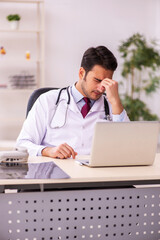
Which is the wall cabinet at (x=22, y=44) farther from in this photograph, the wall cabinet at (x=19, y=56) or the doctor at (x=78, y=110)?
the doctor at (x=78, y=110)

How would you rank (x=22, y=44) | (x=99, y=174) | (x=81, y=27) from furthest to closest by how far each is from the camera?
(x=81, y=27), (x=22, y=44), (x=99, y=174)

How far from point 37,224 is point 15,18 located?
412cm

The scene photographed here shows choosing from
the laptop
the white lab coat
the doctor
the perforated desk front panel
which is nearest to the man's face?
the doctor

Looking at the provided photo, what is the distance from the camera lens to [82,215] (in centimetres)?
170

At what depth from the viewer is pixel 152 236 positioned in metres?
1.81

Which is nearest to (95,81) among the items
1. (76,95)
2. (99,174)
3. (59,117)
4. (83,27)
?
(76,95)

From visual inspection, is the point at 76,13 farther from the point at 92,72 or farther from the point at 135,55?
the point at 92,72

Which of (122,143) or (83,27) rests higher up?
(83,27)

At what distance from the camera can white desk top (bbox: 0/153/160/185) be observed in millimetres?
1531

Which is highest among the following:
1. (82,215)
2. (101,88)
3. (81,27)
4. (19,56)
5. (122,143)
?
(81,27)

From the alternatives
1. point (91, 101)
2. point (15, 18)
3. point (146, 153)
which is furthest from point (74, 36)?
point (146, 153)

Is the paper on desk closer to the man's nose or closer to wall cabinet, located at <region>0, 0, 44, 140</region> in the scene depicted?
the man's nose

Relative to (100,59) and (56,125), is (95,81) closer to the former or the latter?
(100,59)

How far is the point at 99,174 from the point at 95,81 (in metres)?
0.84
